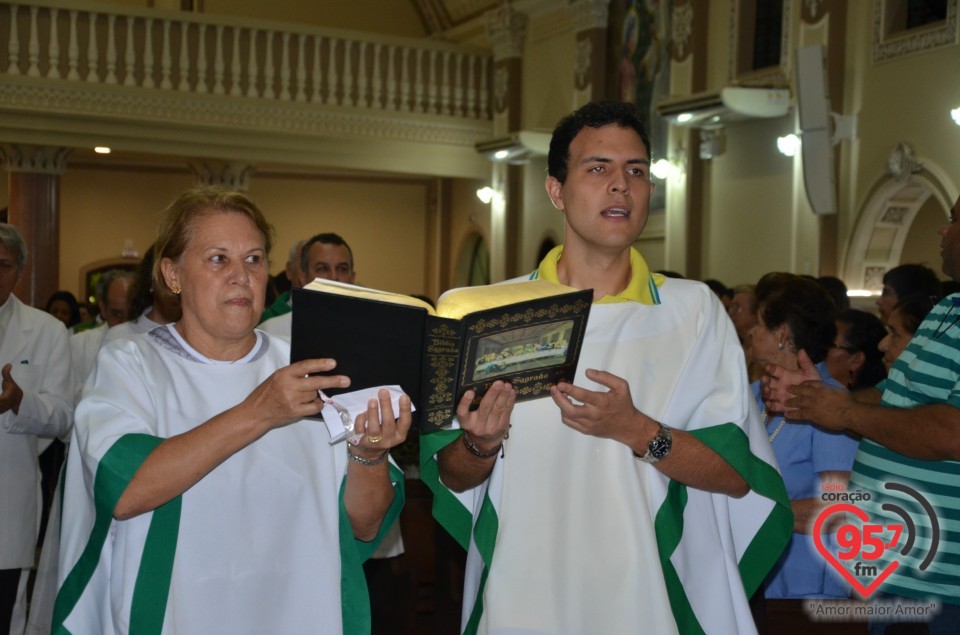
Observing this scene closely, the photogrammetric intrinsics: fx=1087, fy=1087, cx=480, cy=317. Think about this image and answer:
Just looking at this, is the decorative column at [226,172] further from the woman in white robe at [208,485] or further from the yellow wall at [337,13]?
the woman in white robe at [208,485]

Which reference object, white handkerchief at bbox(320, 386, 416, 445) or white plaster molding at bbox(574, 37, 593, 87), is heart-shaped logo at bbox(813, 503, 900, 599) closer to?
white handkerchief at bbox(320, 386, 416, 445)

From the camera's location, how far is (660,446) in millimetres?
2336

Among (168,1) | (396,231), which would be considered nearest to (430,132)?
(396,231)

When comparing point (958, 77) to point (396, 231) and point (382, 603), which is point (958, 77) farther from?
point (396, 231)

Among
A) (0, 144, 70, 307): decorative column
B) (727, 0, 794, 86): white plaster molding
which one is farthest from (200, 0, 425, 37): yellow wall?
(727, 0, 794, 86): white plaster molding

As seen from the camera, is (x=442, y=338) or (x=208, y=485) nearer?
(x=442, y=338)

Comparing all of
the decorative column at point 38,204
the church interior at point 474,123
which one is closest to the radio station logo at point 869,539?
the church interior at point 474,123

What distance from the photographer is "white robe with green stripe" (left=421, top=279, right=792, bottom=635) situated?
95.3 inches

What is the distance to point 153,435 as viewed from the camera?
2.36 meters

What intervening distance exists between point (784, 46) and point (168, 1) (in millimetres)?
11142

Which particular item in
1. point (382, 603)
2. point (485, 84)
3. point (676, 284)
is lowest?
point (382, 603)

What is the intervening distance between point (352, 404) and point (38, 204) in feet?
43.2

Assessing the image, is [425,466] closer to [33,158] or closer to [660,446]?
[660,446]

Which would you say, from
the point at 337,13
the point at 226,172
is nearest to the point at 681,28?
the point at 226,172
